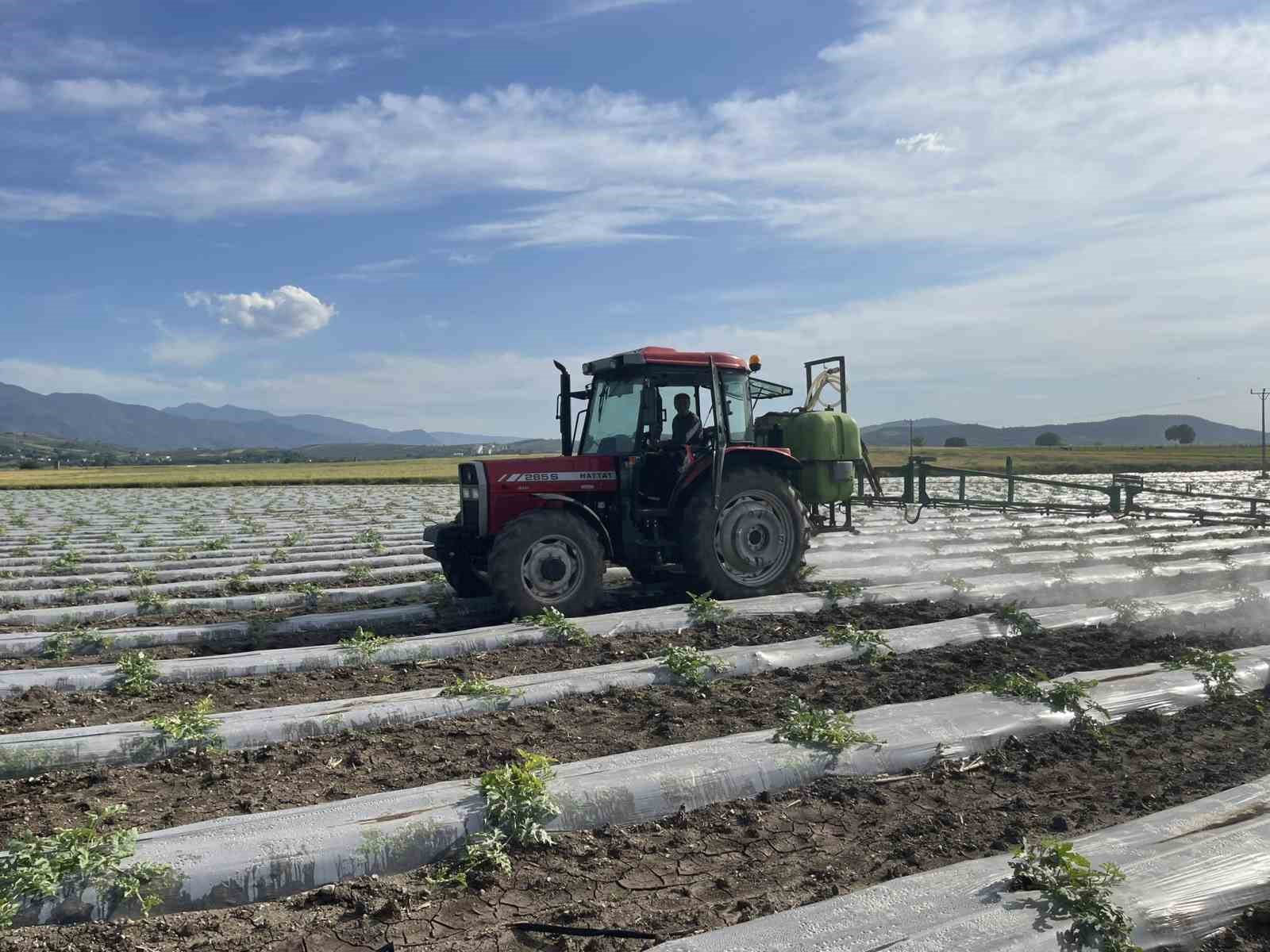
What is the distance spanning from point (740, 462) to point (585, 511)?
177 centimetres

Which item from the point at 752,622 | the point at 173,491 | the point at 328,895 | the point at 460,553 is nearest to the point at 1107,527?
the point at 752,622

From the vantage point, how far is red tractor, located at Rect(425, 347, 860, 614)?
322 inches

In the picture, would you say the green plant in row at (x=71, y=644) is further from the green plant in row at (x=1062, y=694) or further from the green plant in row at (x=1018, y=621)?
the green plant in row at (x=1018, y=621)

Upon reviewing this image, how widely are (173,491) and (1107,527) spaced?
35.4m

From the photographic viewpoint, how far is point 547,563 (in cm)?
817

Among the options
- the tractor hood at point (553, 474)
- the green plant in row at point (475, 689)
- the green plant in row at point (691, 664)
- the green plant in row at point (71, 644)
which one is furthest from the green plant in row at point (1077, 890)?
the green plant in row at point (71, 644)

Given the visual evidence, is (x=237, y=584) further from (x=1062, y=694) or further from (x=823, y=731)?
(x=1062, y=694)

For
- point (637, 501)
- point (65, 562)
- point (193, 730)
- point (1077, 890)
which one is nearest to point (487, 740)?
point (193, 730)

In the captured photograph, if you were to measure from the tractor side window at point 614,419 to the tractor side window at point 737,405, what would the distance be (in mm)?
911

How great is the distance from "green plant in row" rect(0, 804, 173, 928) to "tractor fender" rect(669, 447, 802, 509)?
572cm

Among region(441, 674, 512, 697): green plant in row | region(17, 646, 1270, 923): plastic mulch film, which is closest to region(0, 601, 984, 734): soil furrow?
region(441, 674, 512, 697): green plant in row

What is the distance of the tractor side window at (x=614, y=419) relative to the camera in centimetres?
872

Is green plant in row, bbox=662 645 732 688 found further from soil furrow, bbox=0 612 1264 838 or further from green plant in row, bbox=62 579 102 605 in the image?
green plant in row, bbox=62 579 102 605

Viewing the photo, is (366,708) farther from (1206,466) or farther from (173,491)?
(1206,466)
